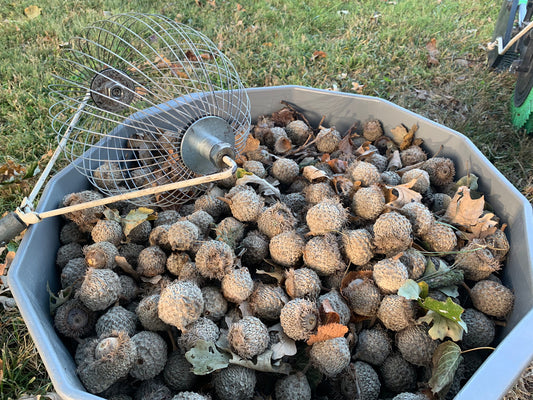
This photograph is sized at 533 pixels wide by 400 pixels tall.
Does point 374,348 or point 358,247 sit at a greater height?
point 358,247

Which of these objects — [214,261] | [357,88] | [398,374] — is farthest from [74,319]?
[357,88]

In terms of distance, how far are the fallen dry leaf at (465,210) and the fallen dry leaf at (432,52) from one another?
6.44 ft

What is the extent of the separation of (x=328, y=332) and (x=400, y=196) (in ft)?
2.23

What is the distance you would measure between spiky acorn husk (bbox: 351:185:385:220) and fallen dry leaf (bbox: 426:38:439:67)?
2.10m

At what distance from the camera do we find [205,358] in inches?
48.1

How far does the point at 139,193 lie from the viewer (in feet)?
4.55

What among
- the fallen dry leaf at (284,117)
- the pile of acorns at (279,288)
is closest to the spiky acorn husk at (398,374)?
the pile of acorns at (279,288)

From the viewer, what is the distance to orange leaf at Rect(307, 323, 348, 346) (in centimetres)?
123

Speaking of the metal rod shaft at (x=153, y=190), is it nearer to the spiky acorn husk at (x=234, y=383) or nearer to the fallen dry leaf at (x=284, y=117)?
the spiky acorn husk at (x=234, y=383)

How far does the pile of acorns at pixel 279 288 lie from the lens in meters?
1.26

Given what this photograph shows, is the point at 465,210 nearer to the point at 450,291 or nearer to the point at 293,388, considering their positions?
the point at 450,291

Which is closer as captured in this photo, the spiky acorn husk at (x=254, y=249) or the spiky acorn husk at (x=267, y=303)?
the spiky acorn husk at (x=267, y=303)

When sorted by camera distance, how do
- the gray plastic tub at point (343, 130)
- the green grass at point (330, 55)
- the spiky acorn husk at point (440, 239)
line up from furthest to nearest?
the green grass at point (330, 55) → the spiky acorn husk at point (440, 239) → the gray plastic tub at point (343, 130)

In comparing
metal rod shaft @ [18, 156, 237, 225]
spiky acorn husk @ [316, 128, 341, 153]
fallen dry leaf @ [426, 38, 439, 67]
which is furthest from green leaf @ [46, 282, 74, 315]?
fallen dry leaf @ [426, 38, 439, 67]
